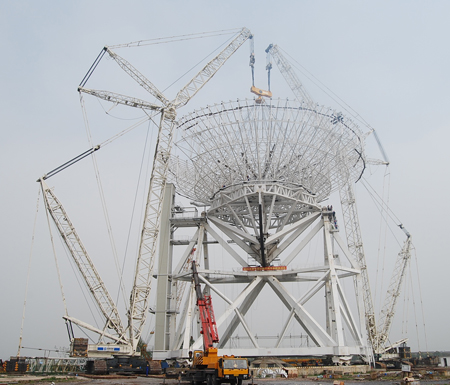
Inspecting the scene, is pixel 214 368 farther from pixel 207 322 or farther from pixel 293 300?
pixel 293 300

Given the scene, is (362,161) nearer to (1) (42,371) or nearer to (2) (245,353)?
(2) (245,353)

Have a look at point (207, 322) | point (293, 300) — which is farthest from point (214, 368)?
point (293, 300)


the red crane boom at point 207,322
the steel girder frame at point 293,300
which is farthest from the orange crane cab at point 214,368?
the steel girder frame at point 293,300

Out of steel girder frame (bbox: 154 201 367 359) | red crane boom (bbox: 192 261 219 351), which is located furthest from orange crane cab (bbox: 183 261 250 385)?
steel girder frame (bbox: 154 201 367 359)

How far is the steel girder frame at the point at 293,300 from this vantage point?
1572 inches

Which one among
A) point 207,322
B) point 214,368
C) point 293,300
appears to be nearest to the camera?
point 214,368

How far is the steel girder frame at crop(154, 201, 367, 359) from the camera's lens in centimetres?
3994

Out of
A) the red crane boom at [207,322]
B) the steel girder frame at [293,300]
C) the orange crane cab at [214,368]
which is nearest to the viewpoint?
the orange crane cab at [214,368]

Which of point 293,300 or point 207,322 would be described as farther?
point 293,300

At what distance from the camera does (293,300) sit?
141 feet

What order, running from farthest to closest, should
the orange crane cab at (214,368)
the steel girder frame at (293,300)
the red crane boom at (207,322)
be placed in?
the steel girder frame at (293,300) < the red crane boom at (207,322) < the orange crane cab at (214,368)

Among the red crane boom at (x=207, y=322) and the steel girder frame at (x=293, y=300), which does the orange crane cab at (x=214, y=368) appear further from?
the steel girder frame at (x=293, y=300)

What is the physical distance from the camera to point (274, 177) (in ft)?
145

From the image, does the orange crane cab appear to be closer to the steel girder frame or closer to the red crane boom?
the red crane boom
